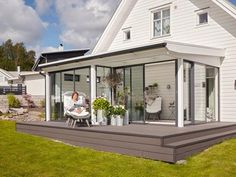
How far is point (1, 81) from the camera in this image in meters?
46.6

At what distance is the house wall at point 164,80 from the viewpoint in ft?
47.8

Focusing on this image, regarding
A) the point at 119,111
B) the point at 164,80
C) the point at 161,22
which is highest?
the point at 161,22

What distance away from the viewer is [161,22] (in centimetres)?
1579

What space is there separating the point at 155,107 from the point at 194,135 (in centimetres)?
454

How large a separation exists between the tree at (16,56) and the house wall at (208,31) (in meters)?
51.4

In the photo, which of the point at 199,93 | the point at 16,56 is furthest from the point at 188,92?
the point at 16,56

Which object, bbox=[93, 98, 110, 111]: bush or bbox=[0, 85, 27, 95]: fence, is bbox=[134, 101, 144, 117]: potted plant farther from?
bbox=[0, 85, 27, 95]: fence

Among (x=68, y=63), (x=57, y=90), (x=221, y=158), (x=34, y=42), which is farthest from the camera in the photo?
(x=34, y=42)

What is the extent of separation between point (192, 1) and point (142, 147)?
811 centimetres

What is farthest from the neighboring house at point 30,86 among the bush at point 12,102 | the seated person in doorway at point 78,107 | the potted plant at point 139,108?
the potted plant at point 139,108

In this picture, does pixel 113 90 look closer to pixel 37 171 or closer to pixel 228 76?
pixel 228 76

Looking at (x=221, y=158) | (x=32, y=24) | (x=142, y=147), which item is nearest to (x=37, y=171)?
(x=142, y=147)

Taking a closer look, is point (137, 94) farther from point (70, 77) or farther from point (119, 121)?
point (70, 77)

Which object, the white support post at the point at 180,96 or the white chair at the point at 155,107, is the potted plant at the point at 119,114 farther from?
the white support post at the point at 180,96
